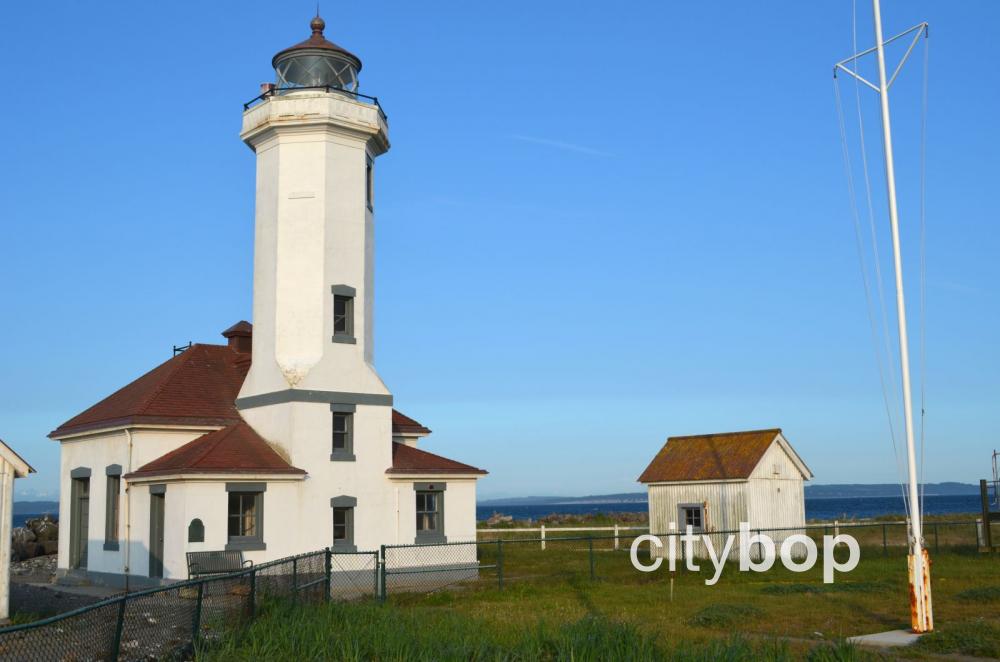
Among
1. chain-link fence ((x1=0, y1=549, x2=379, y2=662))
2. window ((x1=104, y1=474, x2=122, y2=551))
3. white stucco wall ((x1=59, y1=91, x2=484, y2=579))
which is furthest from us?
window ((x1=104, y1=474, x2=122, y2=551))

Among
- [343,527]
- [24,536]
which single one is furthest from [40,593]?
[24,536]

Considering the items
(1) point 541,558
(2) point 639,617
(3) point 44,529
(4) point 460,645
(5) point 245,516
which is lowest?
(1) point 541,558

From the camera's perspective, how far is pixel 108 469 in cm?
2747

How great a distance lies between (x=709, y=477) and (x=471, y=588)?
10.00 meters

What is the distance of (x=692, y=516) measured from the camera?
31.7m

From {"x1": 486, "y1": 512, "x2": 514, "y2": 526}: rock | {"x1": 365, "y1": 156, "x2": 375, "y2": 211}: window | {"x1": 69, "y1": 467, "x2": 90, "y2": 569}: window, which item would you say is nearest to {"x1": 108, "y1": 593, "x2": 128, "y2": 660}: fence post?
{"x1": 365, "y1": 156, "x2": 375, "y2": 211}: window

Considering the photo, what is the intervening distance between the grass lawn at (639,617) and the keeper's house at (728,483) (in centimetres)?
266

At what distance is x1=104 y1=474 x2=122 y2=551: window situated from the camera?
2709 cm

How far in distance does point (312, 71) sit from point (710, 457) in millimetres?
16611

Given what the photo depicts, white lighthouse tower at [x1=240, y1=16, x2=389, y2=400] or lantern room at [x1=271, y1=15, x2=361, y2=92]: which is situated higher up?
lantern room at [x1=271, y1=15, x2=361, y2=92]

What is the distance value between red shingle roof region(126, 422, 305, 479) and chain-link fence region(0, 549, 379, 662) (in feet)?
14.8

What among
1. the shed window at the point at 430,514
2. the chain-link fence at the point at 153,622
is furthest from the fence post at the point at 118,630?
the shed window at the point at 430,514

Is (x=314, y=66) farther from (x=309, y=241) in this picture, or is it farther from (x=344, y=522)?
(x=344, y=522)

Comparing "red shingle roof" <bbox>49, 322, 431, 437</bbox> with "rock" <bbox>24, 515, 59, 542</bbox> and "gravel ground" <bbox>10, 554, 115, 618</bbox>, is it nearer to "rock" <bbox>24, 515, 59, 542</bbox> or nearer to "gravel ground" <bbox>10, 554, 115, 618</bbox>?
"gravel ground" <bbox>10, 554, 115, 618</bbox>
